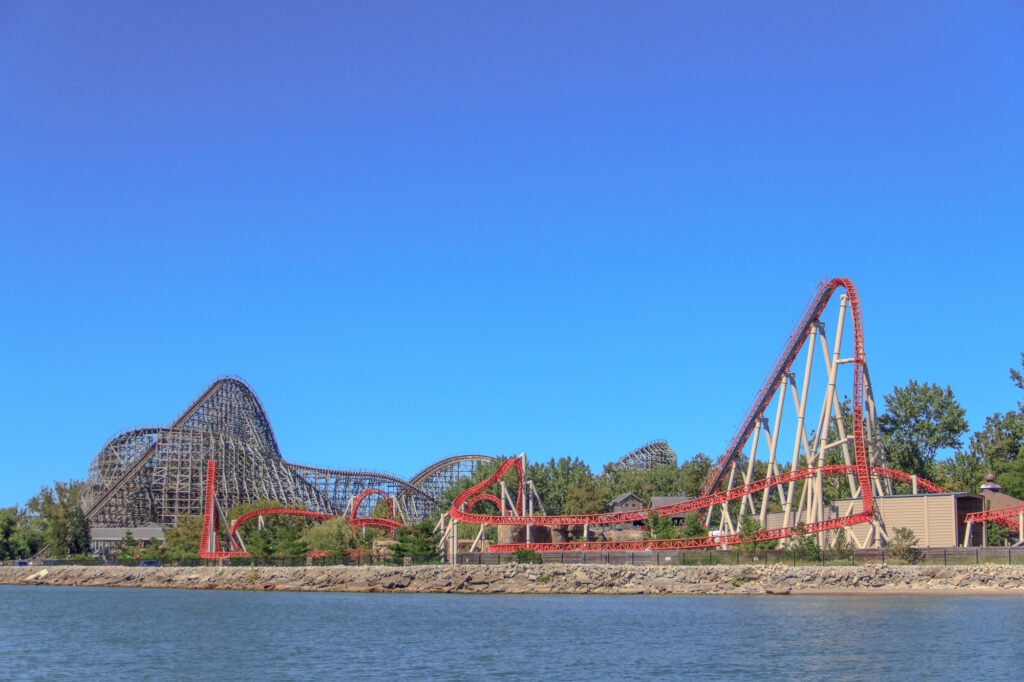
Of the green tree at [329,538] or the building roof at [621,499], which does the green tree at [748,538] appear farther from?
the building roof at [621,499]

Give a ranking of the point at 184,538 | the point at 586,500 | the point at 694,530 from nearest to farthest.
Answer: the point at 694,530, the point at 184,538, the point at 586,500

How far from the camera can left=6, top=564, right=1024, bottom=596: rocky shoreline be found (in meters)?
41.3

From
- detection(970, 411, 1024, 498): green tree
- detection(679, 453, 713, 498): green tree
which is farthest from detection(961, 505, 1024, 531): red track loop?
detection(679, 453, 713, 498): green tree

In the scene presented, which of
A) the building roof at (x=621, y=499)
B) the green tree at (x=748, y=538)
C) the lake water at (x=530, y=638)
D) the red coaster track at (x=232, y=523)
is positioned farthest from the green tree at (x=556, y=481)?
the lake water at (x=530, y=638)

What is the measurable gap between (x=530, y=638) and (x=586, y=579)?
16.8 metres

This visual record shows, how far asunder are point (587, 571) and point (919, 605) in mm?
15495

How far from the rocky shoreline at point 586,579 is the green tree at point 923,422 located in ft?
111

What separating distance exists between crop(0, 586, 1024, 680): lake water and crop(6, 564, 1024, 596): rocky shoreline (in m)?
1.85

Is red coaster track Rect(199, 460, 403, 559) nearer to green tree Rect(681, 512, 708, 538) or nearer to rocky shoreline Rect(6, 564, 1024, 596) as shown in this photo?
rocky shoreline Rect(6, 564, 1024, 596)

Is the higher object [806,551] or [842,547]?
[842,547]

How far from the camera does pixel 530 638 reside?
30406 mm

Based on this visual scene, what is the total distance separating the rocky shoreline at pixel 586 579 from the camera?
41.3m

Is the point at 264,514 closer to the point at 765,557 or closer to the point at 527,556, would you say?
the point at 527,556

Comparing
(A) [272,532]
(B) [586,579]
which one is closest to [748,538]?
(B) [586,579]
